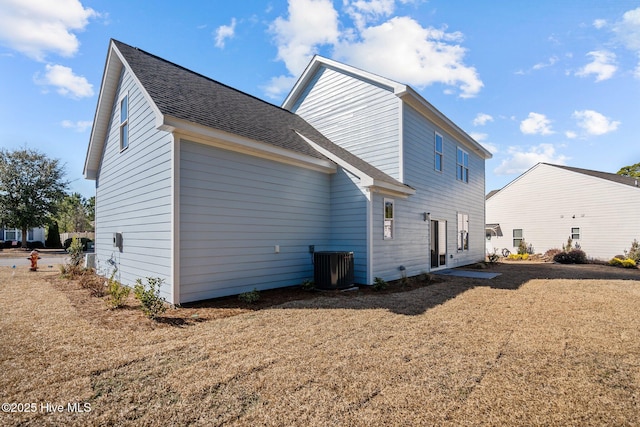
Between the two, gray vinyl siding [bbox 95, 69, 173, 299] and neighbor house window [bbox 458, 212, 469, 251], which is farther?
neighbor house window [bbox 458, 212, 469, 251]

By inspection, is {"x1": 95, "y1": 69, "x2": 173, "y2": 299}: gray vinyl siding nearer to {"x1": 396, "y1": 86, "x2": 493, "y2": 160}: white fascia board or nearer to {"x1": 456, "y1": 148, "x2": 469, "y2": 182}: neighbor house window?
{"x1": 396, "y1": 86, "x2": 493, "y2": 160}: white fascia board

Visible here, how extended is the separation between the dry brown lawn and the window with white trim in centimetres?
333

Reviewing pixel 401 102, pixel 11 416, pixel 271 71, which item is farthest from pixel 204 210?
pixel 271 71

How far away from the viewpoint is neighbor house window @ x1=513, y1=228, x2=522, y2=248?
22906 mm

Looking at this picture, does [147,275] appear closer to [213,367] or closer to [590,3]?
[213,367]

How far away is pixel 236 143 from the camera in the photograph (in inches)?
275

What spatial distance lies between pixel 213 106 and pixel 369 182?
15.3 ft

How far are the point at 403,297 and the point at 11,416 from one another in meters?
6.65

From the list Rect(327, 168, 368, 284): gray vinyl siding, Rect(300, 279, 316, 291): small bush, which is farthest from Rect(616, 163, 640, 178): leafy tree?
Rect(300, 279, 316, 291): small bush

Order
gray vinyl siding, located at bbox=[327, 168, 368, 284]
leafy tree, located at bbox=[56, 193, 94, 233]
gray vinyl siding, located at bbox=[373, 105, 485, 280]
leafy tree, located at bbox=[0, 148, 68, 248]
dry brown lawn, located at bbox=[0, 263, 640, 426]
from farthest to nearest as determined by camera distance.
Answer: leafy tree, located at bbox=[56, 193, 94, 233] < leafy tree, located at bbox=[0, 148, 68, 248] < gray vinyl siding, located at bbox=[373, 105, 485, 280] < gray vinyl siding, located at bbox=[327, 168, 368, 284] < dry brown lawn, located at bbox=[0, 263, 640, 426]

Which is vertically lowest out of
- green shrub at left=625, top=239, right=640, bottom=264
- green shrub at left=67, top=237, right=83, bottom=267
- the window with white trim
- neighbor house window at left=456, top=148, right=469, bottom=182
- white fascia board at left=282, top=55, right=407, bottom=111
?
green shrub at left=625, top=239, right=640, bottom=264

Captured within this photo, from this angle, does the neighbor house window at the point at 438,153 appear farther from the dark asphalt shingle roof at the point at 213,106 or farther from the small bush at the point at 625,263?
the small bush at the point at 625,263

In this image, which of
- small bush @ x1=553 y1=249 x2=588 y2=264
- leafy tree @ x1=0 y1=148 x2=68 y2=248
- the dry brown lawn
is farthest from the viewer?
leafy tree @ x1=0 y1=148 x2=68 y2=248

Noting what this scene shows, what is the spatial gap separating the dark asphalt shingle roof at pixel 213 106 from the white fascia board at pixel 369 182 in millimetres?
206
